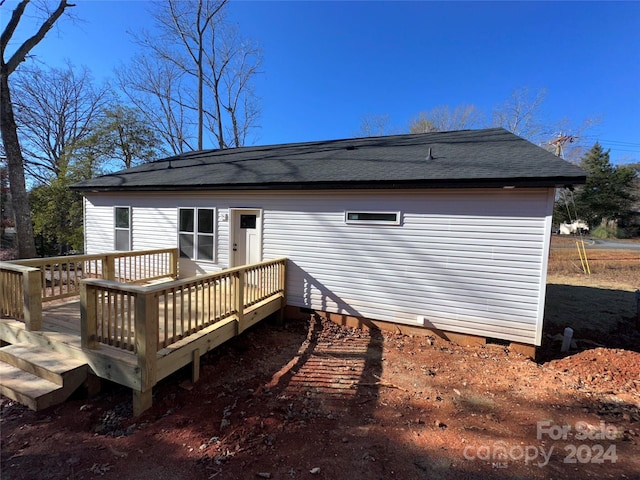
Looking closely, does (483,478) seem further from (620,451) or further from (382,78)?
(382,78)

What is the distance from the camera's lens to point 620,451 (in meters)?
2.56

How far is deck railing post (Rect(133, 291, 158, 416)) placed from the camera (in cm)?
299

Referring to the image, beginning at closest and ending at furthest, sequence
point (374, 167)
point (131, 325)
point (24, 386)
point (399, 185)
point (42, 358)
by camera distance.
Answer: point (24, 386), point (42, 358), point (131, 325), point (399, 185), point (374, 167)

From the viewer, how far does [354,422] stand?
9.75ft

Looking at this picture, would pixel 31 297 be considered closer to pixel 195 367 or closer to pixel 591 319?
pixel 195 367

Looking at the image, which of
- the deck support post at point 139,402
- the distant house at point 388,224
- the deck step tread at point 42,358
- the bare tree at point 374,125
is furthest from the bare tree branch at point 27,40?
the bare tree at point 374,125

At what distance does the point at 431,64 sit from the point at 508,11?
8008mm

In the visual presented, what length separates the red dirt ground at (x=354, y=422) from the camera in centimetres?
239

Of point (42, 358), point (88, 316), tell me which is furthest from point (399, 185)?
point (42, 358)

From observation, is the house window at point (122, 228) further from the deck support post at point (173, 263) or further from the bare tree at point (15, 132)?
the bare tree at point (15, 132)

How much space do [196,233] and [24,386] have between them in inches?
162

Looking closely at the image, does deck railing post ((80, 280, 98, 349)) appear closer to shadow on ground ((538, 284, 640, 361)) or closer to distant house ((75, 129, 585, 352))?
distant house ((75, 129, 585, 352))

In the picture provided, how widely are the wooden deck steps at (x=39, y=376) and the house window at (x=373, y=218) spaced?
4.44 metres

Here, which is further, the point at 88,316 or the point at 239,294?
the point at 239,294
